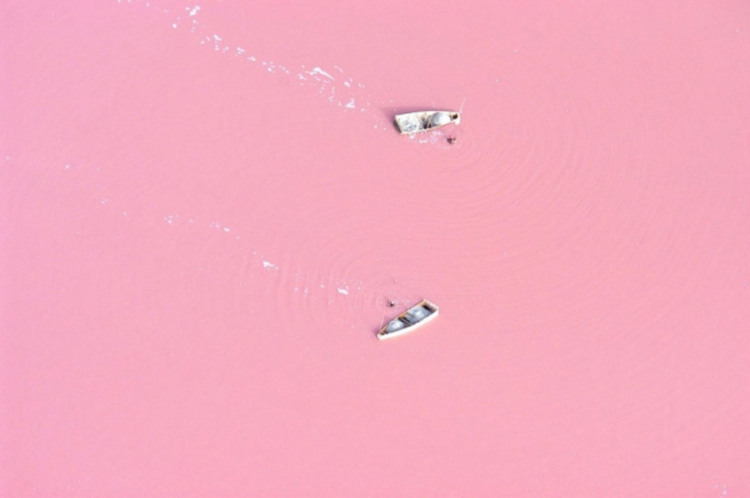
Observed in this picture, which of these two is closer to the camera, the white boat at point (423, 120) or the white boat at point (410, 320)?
the white boat at point (410, 320)

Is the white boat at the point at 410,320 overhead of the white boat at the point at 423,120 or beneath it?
beneath

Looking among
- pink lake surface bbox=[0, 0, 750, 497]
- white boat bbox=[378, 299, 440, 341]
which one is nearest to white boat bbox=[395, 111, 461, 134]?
pink lake surface bbox=[0, 0, 750, 497]

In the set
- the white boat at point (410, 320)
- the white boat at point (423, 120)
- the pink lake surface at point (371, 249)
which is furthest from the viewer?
the white boat at point (423, 120)

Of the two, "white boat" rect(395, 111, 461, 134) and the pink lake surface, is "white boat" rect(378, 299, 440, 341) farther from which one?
"white boat" rect(395, 111, 461, 134)

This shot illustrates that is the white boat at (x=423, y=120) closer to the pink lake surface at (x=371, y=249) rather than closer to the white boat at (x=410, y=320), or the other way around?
the pink lake surface at (x=371, y=249)

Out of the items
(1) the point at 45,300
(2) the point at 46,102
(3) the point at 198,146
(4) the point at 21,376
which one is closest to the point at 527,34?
(3) the point at 198,146

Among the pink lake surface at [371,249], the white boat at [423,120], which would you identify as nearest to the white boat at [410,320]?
the pink lake surface at [371,249]

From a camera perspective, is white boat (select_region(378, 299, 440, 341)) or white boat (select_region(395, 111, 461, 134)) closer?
white boat (select_region(378, 299, 440, 341))

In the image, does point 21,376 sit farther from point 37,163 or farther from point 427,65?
point 427,65
